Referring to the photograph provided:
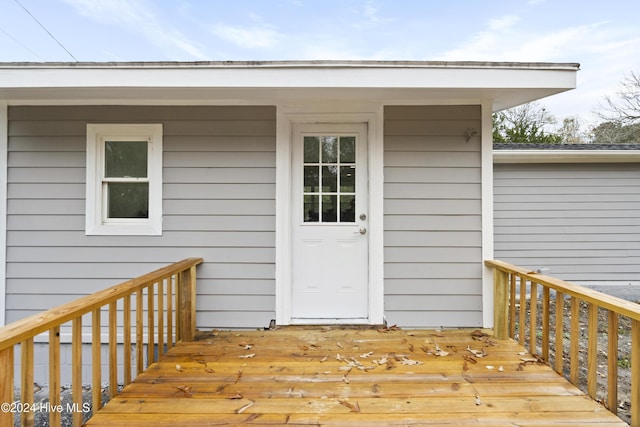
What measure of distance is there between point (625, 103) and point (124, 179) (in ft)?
54.4

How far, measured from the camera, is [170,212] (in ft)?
9.67

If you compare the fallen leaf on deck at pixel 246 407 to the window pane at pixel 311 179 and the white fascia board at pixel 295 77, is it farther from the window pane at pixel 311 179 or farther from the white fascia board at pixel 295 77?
the white fascia board at pixel 295 77

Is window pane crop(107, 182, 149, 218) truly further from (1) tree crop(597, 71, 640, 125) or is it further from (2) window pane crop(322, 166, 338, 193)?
(1) tree crop(597, 71, 640, 125)

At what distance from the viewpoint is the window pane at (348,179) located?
3.04 metres

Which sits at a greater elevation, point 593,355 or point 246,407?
point 593,355

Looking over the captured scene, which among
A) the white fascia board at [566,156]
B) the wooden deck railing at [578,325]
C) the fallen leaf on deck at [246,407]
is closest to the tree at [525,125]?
the white fascia board at [566,156]

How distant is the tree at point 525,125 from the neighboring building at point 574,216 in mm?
8535

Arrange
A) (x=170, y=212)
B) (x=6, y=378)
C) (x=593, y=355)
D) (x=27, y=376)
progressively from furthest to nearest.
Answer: (x=170, y=212), (x=593, y=355), (x=27, y=376), (x=6, y=378)

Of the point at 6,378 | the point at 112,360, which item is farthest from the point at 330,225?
the point at 6,378

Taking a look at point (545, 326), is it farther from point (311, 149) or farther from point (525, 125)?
point (525, 125)

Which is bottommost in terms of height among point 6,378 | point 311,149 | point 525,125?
point 6,378

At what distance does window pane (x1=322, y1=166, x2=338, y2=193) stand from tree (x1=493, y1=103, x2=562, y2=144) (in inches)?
500

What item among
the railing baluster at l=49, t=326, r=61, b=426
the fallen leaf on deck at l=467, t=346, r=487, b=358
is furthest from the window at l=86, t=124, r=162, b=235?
the fallen leaf on deck at l=467, t=346, r=487, b=358

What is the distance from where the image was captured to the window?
2.92 m
